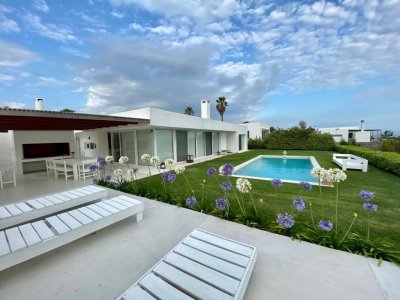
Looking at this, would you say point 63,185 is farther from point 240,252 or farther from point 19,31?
point 240,252

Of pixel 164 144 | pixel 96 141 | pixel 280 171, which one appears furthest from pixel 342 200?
pixel 96 141

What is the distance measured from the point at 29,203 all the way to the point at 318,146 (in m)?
27.0

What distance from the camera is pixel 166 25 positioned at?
29.6 ft

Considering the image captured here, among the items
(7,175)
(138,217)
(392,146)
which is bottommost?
(138,217)

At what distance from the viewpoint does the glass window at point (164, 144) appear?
11820mm

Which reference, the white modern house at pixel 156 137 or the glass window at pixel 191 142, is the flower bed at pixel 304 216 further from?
the glass window at pixel 191 142

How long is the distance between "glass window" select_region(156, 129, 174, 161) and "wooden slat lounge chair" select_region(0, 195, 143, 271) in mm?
8114

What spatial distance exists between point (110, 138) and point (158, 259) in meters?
12.7

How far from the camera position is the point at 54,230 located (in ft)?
9.41

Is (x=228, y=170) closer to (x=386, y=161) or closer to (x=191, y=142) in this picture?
(x=386, y=161)

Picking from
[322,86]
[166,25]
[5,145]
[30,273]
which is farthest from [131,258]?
[322,86]


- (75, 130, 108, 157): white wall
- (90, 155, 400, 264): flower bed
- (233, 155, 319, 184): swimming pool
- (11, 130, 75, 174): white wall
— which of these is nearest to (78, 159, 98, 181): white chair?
(90, 155, 400, 264): flower bed

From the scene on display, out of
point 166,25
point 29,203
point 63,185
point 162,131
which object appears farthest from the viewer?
point 162,131

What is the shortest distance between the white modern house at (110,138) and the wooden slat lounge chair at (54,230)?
13.7ft
